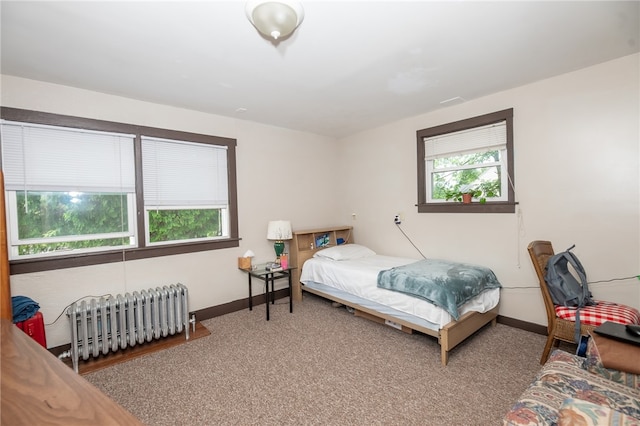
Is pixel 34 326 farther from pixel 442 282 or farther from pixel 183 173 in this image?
pixel 442 282

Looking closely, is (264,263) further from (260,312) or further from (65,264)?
(65,264)

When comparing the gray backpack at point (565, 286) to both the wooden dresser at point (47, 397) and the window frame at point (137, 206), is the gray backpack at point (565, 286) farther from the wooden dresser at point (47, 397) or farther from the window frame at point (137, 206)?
→ the window frame at point (137, 206)

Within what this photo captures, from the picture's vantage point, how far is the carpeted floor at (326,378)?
188 centimetres

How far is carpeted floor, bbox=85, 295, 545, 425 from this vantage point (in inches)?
74.0

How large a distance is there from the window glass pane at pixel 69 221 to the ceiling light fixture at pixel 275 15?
7.79 feet

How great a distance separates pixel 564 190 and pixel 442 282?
4.95 ft

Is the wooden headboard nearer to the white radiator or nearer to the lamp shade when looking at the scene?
the lamp shade

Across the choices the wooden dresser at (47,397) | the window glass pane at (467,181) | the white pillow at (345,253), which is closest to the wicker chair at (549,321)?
the window glass pane at (467,181)

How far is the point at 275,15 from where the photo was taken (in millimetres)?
1641

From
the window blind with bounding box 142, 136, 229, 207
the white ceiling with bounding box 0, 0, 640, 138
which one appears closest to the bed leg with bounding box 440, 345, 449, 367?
the white ceiling with bounding box 0, 0, 640, 138

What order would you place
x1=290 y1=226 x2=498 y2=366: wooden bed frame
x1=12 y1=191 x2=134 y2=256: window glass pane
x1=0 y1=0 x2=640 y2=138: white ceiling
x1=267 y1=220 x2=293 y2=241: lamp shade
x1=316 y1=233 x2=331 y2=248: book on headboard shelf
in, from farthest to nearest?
x1=316 y1=233 x2=331 y2=248: book on headboard shelf
x1=267 y1=220 x2=293 y2=241: lamp shade
x1=12 y1=191 x2=134 y2=256: window glass pane
x1=290 y1=226 x2=498 y2=366: wooden bed frame
x1=0 y1=0 x2=640 y2=138: white ceiling

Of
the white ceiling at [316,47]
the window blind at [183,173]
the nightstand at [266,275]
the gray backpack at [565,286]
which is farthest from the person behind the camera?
the nightstand at [266,275]

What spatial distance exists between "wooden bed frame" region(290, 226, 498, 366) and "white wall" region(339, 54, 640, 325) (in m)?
0.72

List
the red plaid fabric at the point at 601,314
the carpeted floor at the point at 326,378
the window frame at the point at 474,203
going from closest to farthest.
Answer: the carpeted floor at the point at 326,378
the red plaid fabric at the point at 601,314
the window frame at the point at 474,203
